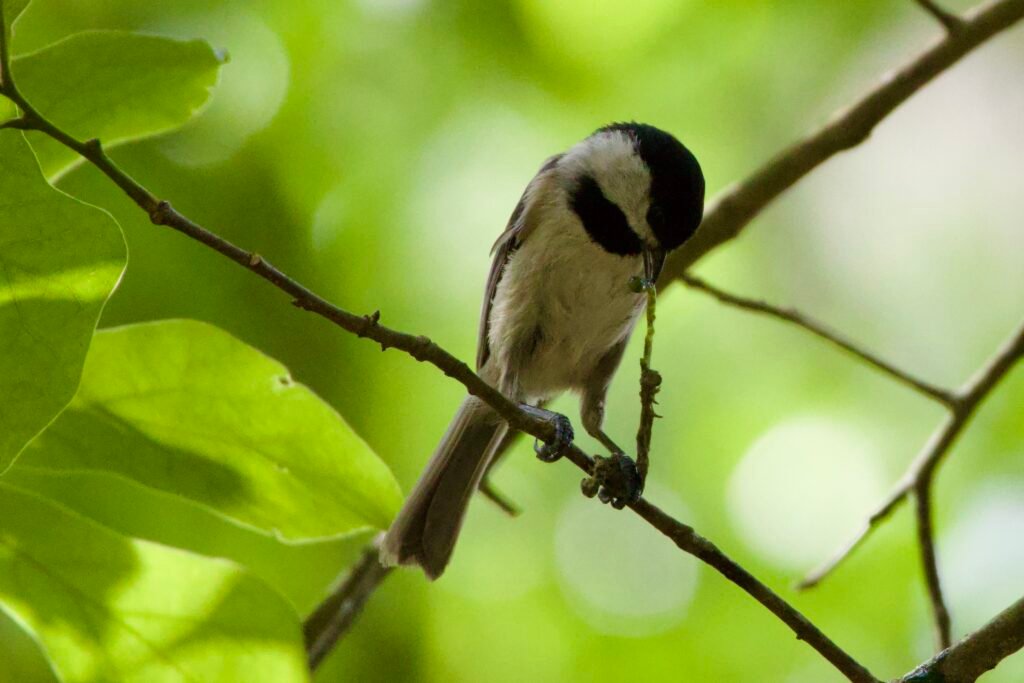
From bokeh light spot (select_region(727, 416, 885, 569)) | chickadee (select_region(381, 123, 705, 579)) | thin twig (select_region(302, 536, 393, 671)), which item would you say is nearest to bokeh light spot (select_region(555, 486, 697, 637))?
bokeh light spot (select_region(727, 416, 885, 569))

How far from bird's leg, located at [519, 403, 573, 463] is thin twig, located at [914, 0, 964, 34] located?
5.24 ft

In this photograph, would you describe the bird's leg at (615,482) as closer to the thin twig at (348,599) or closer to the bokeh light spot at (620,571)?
the thin twig at (348,599)

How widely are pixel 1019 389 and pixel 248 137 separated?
3506mm

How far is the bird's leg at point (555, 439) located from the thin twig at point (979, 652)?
2.60ft

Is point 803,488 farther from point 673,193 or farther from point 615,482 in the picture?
point 615,482

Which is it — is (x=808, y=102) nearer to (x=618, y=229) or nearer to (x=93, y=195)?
(x=618, y=229)

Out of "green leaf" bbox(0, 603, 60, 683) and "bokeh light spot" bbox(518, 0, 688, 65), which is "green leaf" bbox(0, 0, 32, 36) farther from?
"bokeh light spot" bbox(518, 0, 688, 65)

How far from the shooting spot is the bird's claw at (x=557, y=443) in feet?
7.47

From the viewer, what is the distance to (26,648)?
362cm

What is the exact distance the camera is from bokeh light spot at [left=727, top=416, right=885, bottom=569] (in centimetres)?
502

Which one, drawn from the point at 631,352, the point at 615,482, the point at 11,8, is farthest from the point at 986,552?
the point at 11,8

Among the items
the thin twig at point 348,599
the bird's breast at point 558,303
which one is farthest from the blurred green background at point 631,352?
the bird's breast at point 558,303

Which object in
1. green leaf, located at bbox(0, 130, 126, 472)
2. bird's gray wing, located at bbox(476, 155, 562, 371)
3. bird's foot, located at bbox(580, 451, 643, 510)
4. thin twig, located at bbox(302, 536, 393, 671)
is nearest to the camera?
green leaf, located at bbox(0, 130, 126, 472)

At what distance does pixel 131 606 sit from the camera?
1.92 meters
